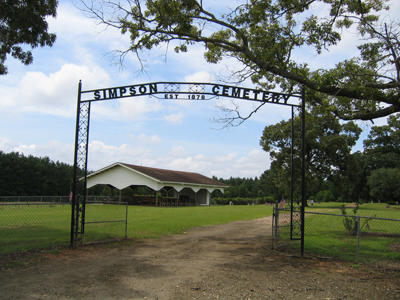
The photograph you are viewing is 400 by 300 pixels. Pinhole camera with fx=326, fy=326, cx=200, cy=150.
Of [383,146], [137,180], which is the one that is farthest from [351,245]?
[383,146]

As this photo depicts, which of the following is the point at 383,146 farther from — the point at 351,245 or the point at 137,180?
the point at 351,245

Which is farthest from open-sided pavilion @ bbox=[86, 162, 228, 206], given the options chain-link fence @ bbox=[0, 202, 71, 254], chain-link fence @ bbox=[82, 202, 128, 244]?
chain-link fence @ bbox=[0, 202, 71, 254]

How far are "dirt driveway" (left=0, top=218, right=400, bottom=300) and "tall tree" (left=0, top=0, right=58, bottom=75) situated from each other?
8.53m

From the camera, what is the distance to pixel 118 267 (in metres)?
6.93

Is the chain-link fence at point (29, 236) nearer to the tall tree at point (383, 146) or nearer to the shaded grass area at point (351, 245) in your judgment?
the shaded grass area at point (351, 245)

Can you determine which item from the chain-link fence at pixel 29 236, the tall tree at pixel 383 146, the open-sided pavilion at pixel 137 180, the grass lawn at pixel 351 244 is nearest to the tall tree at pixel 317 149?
the tall tree at pixel 383 146

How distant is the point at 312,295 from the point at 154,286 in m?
2.70

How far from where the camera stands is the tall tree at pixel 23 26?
455 inches

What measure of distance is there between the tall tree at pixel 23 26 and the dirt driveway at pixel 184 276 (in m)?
8.53

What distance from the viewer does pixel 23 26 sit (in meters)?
11.9

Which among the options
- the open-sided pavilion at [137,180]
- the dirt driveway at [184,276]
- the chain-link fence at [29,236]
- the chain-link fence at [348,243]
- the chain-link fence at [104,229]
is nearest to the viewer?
the dirt driveway at [184,276]

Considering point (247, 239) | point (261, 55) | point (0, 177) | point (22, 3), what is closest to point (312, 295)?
point (247, 239)

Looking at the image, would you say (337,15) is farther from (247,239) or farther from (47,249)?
(47,249)

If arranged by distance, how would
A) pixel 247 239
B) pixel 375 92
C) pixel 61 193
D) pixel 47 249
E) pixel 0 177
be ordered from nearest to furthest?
pixel 47 249 < pixel 375 92 < pixel 247 239 < pixel 0 177 < pixel 61 193
